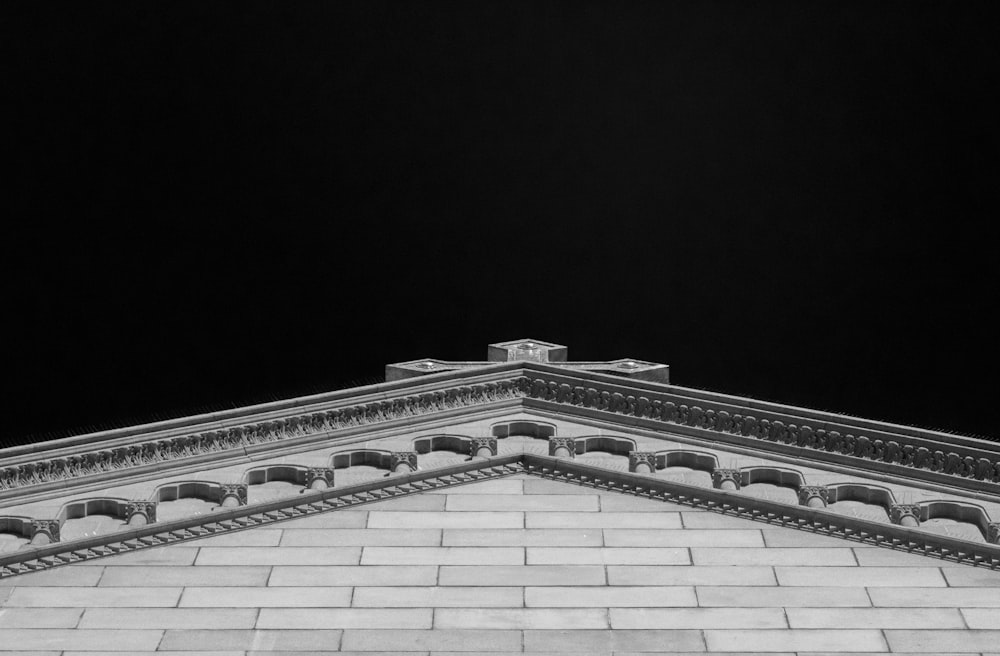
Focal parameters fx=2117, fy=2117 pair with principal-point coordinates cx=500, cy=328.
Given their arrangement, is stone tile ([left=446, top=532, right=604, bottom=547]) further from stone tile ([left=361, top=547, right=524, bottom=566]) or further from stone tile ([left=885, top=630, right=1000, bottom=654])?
stone tile ([left=885, top=630, right=1000, bottom=654])

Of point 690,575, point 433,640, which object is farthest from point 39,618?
point 690,575

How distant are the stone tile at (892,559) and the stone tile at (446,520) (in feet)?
21.0

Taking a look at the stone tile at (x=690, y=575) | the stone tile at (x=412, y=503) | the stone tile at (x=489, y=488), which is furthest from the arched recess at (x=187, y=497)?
the stone tile at (x=690, y=575)

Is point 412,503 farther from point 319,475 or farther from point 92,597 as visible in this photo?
point 92,597

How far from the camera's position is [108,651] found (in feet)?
112

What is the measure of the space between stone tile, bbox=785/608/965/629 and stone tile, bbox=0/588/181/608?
35.2ft

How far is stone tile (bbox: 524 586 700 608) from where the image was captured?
119 feet

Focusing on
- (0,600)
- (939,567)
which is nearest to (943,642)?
(939,567)

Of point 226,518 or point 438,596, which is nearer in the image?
point 438,596

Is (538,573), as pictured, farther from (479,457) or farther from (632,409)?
(632,409)

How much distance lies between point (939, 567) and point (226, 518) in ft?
43.5

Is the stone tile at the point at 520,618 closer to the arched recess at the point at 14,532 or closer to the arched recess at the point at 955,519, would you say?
the arched recess at the point at 955,519

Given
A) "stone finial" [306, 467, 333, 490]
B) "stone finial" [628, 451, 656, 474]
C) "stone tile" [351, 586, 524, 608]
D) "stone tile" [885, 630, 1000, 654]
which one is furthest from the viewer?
"stone finial" [628, 451, 656, 474]

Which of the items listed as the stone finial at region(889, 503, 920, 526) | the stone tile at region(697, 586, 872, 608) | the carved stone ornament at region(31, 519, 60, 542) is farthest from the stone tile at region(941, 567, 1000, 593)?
the carved stone ornament at region(31, 519, 60, 542)
